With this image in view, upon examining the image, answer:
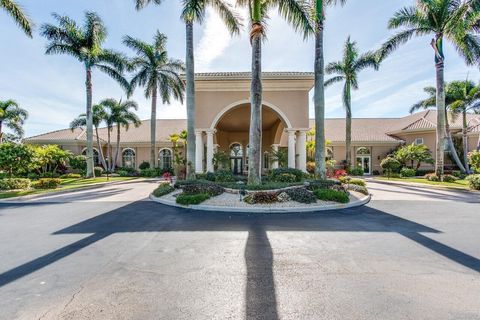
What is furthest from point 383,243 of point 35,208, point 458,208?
point 35,208

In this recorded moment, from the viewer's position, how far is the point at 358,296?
10.4 ft

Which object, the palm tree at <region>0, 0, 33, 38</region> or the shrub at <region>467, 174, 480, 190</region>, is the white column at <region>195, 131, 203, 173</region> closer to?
the palm tree at <region>0, 0, 33, 38</region>

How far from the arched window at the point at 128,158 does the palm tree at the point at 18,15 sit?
18682mm

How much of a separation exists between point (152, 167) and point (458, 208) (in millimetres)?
26196

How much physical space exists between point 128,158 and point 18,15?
781 inches

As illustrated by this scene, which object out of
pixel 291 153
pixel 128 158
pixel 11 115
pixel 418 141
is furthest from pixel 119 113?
pixel 418 141

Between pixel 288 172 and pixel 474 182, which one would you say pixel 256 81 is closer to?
pixel 288 172

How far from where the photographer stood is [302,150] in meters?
17.3

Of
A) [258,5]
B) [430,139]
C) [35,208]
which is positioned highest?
[258,5]

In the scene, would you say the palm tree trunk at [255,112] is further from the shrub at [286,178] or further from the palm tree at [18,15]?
the palm tree at [18,15]

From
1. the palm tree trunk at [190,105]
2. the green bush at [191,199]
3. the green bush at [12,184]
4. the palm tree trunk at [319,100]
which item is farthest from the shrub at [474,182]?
the green bush at [12,184]

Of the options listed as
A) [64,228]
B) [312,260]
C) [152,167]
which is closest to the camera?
[312,260]

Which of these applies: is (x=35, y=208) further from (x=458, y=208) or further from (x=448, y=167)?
(x=448, y=167)

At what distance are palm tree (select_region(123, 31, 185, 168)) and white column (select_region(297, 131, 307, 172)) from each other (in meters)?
14.4
